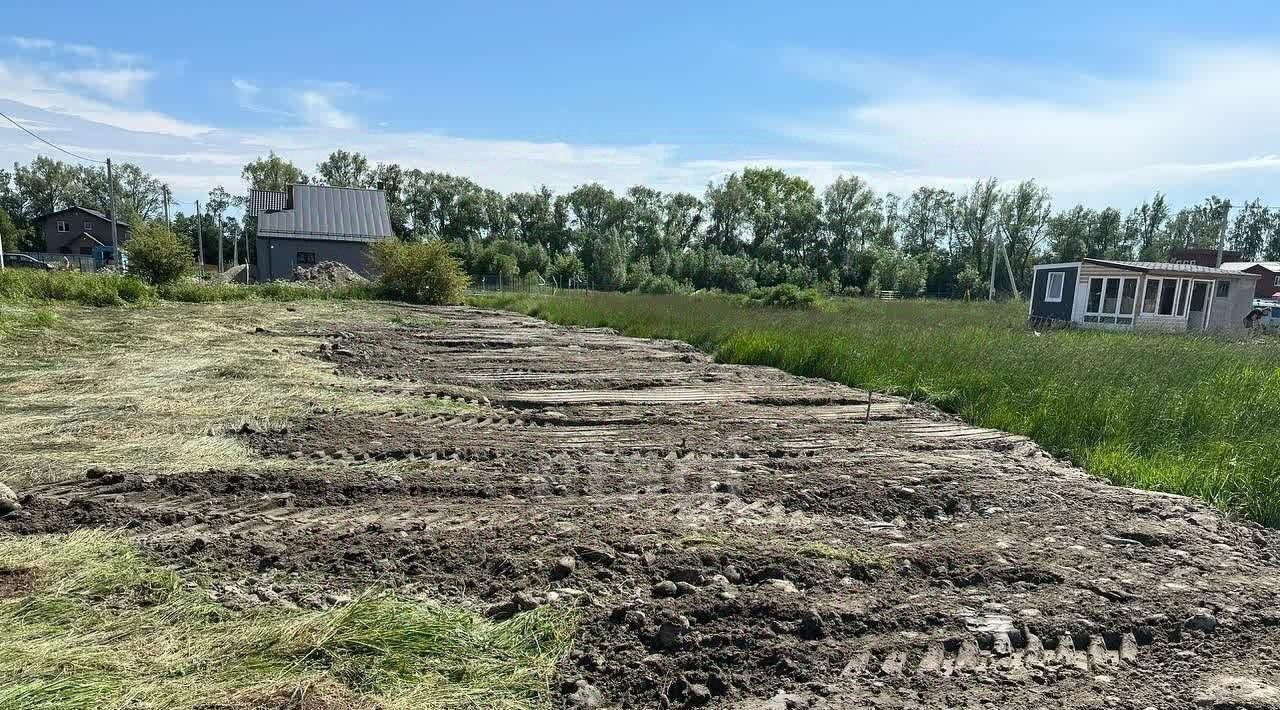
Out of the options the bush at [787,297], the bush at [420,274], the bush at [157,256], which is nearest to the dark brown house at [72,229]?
the bush at [420,274]

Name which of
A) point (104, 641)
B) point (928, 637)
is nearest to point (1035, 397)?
point (928, 637)

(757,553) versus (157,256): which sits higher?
(157,256)

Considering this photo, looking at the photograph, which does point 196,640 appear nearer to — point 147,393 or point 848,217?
point 147,393

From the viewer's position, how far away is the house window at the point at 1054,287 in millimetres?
24600

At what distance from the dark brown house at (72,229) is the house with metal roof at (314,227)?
95.0 feet

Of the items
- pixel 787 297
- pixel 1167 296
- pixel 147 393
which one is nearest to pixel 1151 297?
pixel 1167 296

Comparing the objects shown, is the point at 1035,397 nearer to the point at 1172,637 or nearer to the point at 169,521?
the point at 1172,637

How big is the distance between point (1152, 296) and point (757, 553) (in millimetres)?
24348

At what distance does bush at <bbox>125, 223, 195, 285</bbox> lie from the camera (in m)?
22.0

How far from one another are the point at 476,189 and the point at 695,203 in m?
19.4

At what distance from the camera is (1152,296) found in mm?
22109

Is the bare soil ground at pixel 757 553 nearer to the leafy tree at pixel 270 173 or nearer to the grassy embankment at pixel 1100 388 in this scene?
the grassy embankment at pixel 1100 388

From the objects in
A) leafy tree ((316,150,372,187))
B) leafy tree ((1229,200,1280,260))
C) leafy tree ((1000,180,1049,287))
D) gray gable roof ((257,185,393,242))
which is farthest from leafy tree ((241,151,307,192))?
leafy tree ((1229,200,1280,260))

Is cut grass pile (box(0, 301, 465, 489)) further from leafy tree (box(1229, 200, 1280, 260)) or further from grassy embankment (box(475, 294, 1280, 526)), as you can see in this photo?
leafy tree (box(1229, 200, 1280, 260))
